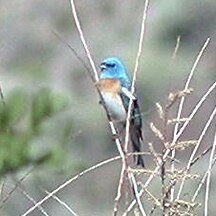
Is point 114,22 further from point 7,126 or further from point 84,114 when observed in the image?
point 7,126

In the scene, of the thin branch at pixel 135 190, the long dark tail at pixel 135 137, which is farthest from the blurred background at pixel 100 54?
the thin branch at pixel 135 190

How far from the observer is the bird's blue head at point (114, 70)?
15.2ft

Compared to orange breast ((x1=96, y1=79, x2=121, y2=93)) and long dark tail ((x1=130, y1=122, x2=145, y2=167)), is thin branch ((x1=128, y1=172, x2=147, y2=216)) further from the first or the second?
orange breast ((x1=96, y1=79, x2=121, y2=93))

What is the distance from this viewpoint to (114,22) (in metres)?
15.4

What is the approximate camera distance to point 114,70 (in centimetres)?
470

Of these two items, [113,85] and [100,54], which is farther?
[100,54]

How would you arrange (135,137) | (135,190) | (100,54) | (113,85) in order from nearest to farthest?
1. (135,190)
2. (135,137)
3. (113,85)
4. (100,54)

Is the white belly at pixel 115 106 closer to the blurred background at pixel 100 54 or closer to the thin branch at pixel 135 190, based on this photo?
the thin branch at pixel 135 190

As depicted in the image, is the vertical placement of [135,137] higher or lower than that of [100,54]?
higher

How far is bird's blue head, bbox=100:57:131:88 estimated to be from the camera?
4633mm

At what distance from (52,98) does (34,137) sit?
6.6 inches

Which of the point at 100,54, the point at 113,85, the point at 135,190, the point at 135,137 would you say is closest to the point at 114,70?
the point at 113,85

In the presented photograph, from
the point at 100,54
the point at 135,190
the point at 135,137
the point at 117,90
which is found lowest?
the point at 100,54

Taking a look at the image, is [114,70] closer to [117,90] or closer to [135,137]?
[117,90]
